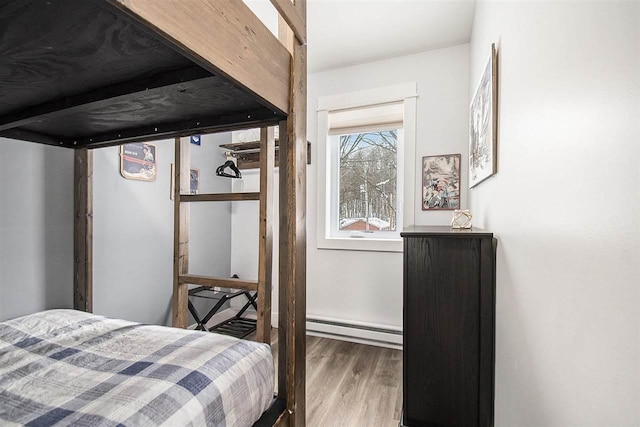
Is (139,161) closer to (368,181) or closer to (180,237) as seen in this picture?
(180,237)

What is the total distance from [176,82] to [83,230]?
1.47 m

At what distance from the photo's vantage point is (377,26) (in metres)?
2.31

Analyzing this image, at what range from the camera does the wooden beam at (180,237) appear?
156 cm

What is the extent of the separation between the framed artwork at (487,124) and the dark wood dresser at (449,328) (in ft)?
1.40

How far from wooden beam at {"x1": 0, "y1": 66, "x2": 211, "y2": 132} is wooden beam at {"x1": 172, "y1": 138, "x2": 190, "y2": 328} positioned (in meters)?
0.56

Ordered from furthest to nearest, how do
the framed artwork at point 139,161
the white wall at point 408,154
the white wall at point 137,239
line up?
1. the white wall at point 408,154
2. the framed artwork at point 139,161
3. the white wall at point 137,239

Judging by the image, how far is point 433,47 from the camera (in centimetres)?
259

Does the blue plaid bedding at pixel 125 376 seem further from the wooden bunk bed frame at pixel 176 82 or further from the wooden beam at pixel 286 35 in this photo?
the wooden beam at pixel 286 35

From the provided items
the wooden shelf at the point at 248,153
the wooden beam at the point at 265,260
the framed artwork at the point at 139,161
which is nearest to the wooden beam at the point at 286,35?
the wooden beam at the point at 265,260

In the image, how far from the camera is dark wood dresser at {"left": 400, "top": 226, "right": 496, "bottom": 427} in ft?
4.71

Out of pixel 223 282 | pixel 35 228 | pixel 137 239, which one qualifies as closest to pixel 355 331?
pixel 223 282

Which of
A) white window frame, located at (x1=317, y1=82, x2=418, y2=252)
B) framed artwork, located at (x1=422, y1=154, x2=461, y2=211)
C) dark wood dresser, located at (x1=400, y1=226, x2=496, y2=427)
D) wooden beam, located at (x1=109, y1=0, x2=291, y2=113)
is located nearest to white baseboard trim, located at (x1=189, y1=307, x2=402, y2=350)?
white window frame, located at (x1=317, y1=82, x2=418, y2=252)

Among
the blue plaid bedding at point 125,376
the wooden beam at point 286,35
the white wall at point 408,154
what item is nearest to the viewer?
the blue plaid bedding at point 125,376

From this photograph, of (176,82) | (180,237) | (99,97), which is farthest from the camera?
(180,237)
